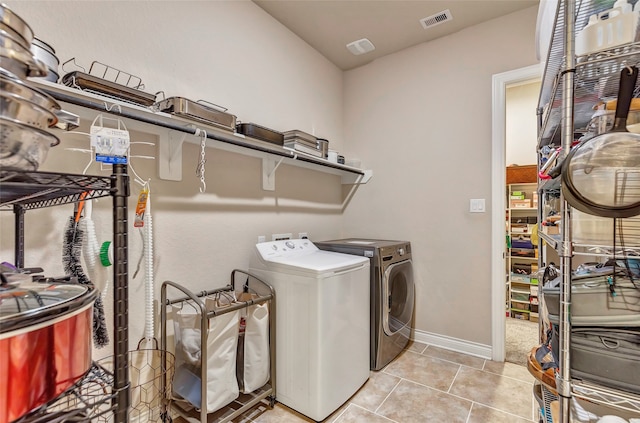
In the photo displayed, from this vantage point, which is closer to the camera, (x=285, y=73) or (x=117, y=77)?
(x=117, y=77)

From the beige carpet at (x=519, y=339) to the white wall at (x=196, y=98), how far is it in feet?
6.26

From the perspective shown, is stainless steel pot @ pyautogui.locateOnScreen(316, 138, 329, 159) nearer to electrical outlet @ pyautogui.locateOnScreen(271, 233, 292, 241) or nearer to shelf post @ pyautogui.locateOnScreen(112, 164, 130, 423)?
electrical outlet @ pyautogui.locateOnScreen(271, 233, 292, 241)

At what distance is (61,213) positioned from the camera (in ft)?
4.20

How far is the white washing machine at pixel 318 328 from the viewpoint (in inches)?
63.5

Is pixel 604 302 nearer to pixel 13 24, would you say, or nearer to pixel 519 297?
pixel 13 24

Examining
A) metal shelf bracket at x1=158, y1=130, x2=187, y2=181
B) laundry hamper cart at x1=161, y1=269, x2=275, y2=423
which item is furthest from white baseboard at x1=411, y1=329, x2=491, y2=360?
metal shelf bracket at x1=158, y1=130, x2=187, y2=181

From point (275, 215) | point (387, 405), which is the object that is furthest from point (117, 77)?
point (387, 405)

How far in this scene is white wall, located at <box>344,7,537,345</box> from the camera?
2354mm

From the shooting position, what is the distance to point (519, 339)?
9.18ft

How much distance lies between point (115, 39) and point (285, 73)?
4.21ft

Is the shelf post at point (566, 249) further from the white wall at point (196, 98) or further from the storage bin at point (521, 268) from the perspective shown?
the storage bin at point (521, 268)

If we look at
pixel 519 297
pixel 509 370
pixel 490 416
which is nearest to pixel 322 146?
pixel 490 416

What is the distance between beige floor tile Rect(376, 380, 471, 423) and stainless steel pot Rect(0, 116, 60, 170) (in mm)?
1910

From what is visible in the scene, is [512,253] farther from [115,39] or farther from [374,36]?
[115,39]
